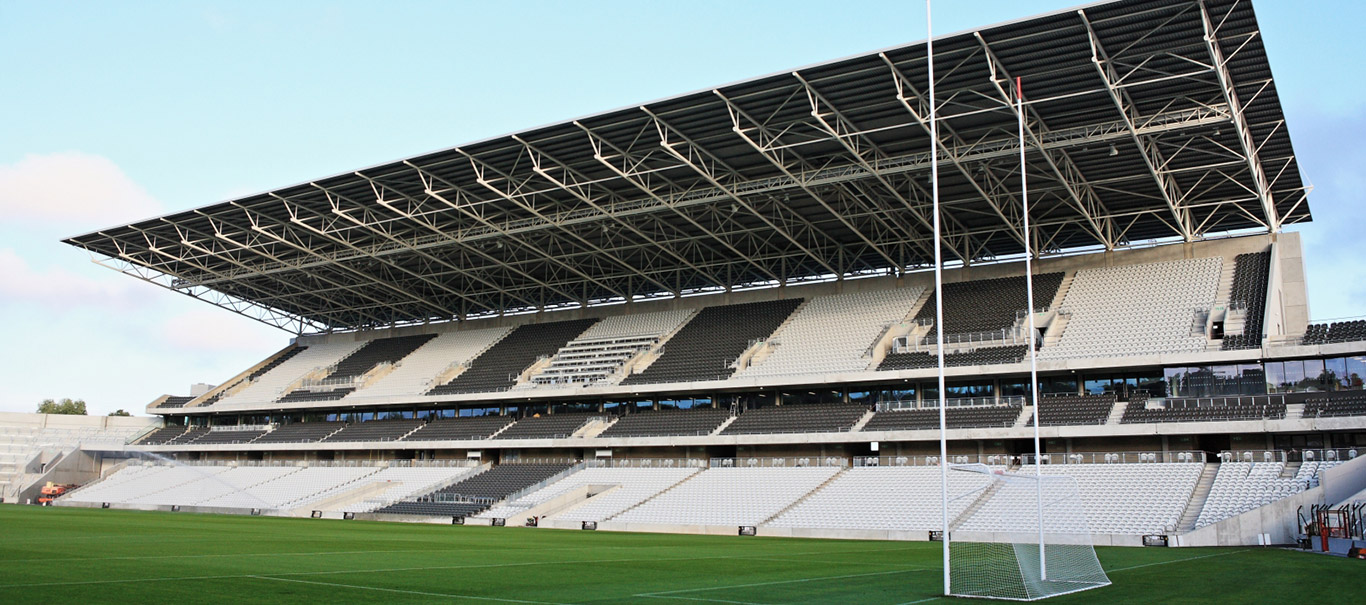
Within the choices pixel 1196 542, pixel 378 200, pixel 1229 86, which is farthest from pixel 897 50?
pixel 378 200

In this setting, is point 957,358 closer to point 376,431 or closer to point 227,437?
point 376,431

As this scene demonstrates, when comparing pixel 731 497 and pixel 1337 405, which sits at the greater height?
pixel 1337 405

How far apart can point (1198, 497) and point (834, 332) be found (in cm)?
2050

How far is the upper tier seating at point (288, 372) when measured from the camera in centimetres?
6744

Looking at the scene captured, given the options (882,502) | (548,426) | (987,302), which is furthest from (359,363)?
(882,502)

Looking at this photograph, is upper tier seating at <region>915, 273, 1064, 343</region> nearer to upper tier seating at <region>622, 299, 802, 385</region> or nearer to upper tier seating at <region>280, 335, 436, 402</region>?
upper tier seating at <region>622, 299, 802, 385</region>

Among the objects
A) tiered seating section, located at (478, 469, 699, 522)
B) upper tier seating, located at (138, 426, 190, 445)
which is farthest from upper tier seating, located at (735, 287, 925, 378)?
upper tier seating, located at (138, 426, 190, 445)

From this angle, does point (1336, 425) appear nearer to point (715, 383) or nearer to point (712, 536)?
point (712, 536)

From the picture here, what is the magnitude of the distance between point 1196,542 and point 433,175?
32.6 meters

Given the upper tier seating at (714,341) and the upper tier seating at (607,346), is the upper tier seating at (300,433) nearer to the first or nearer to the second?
the upper tier seating at (607,346)

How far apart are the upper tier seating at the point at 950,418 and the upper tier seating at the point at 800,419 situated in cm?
119

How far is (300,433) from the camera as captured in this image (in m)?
61.8

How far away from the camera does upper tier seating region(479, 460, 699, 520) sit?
41500 millimetres

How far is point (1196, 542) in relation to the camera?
1049 inches
